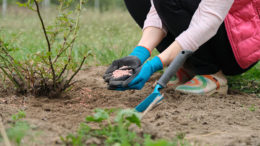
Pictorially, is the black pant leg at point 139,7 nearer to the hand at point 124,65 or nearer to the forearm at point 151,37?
the forearm at point 151,37

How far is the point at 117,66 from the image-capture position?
6.57 feet

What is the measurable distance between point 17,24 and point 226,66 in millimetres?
5525

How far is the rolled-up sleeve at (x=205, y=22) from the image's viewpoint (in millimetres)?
1827

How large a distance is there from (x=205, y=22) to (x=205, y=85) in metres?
0.48

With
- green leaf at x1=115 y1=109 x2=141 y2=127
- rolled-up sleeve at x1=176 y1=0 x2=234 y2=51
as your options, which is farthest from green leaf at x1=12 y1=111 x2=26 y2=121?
rolled-up sleeve at x1=176 y1=0 x2=234 y2=51

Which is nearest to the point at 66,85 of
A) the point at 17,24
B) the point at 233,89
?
the point at 233,89

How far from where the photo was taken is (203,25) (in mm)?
1851

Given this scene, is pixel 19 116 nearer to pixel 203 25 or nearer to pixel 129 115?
pixel 129 115

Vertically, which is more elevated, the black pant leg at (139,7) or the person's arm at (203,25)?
the black pant leg at (139,7)

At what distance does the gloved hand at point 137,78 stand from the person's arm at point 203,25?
0.20 ft

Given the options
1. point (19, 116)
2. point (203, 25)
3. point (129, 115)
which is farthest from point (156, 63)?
point (19, 116)

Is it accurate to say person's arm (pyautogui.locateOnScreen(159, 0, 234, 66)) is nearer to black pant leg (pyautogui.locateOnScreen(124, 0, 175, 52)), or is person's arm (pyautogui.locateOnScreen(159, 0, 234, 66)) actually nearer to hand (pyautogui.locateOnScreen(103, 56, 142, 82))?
hand (pyautogui.locateOnScreen(103, 56, 142, 82))

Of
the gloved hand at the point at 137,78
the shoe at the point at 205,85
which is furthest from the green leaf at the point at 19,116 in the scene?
the shoe at the point at 205,85

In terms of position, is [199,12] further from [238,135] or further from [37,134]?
[37,134]
